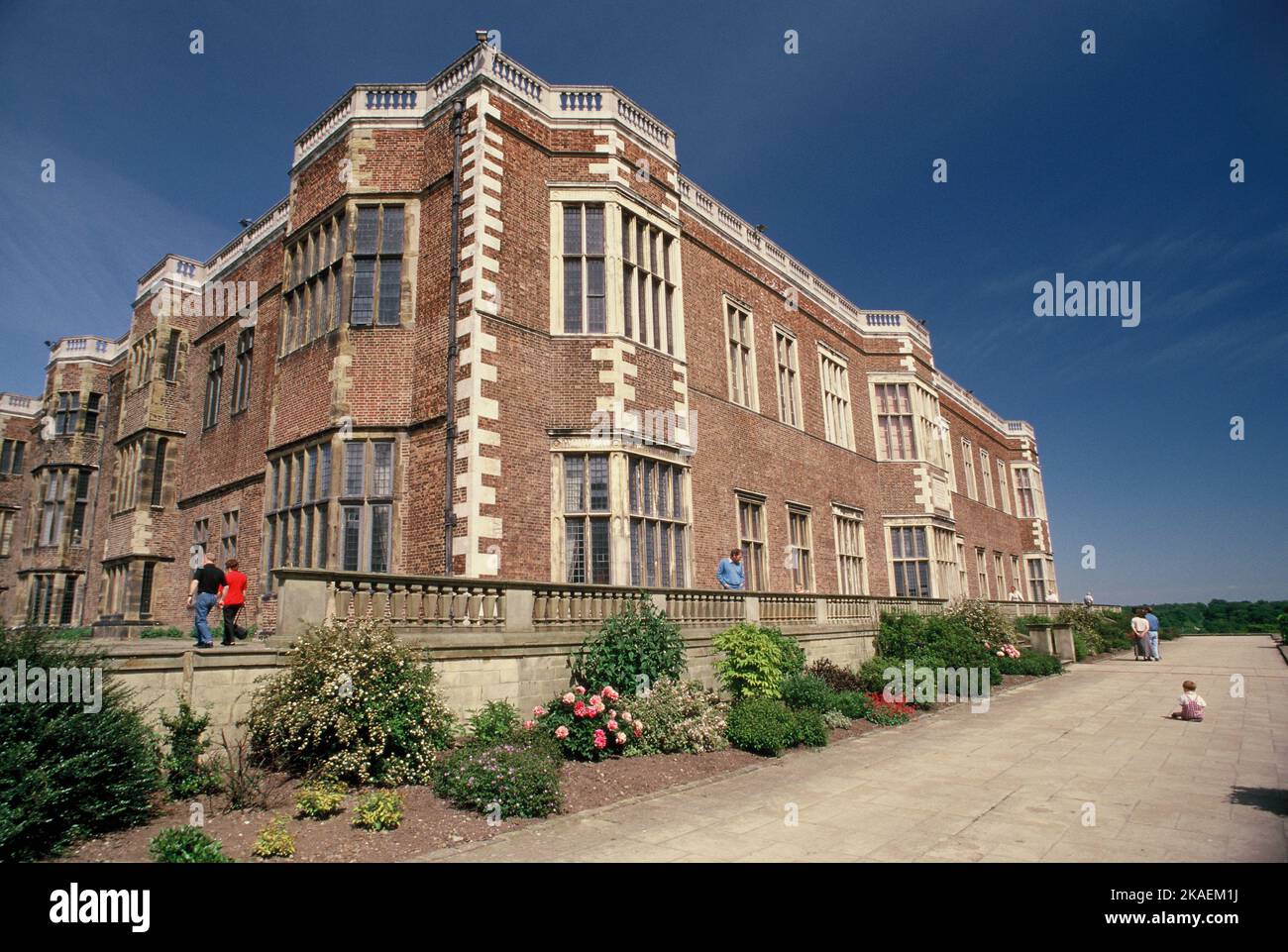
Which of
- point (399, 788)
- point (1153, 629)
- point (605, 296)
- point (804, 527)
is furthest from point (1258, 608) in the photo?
point (399, 788)

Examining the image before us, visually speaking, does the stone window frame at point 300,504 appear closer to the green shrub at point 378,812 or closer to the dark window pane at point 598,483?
the dark window pane at point 598,483

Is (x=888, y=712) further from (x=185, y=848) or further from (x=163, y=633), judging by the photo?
(x=163, y=633)

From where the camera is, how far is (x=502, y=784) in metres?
7.07

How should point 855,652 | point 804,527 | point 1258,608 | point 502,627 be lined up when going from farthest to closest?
point 1258,608 < point 804,527 < point 855,652 < point 502,627

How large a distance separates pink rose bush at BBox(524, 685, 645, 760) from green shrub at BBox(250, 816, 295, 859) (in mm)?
3812

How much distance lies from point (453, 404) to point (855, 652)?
1227 centimetres

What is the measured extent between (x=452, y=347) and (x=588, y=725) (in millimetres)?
7694

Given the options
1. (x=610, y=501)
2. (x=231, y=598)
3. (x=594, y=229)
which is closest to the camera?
(x=231, y=598)

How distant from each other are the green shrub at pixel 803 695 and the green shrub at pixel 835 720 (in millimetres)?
153

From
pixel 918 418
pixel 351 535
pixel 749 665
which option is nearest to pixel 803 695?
pixel 749 665

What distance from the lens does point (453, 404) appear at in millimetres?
13133

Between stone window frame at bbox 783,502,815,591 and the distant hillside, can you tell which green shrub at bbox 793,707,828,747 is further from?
the distant hillside

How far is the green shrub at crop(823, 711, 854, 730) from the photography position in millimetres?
12594
